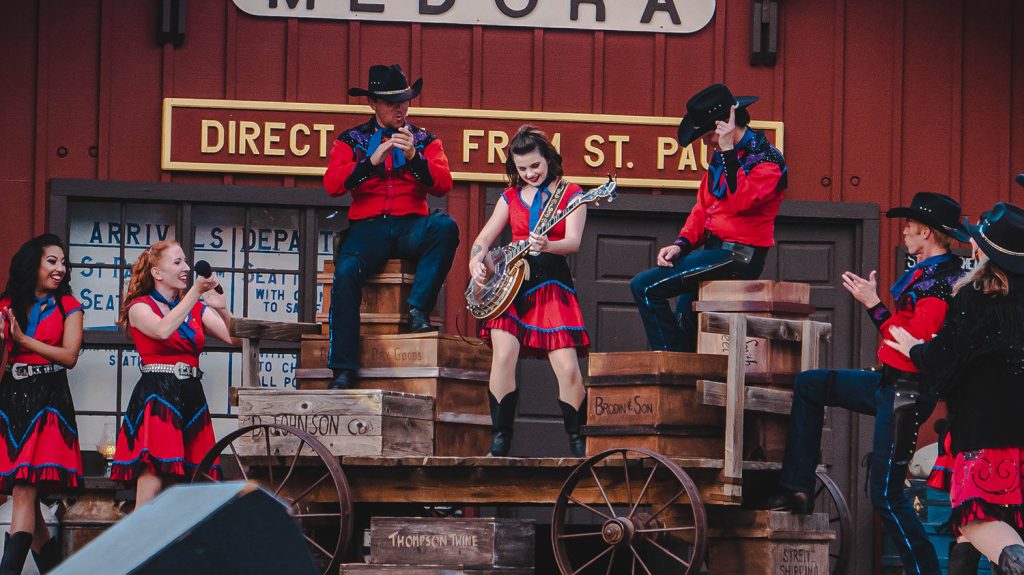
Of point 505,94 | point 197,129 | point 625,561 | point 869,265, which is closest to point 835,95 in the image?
point 869,265

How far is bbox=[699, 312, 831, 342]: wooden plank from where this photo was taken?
7.03 meters

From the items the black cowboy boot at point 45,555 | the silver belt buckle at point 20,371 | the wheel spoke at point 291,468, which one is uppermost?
the silver belt buckle at point 20,371

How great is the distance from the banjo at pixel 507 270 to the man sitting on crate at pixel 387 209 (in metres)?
0.55

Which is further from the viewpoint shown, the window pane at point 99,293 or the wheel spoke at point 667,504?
the window pane at point 99,293

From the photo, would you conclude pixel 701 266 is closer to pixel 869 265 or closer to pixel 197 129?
pixel 869 265

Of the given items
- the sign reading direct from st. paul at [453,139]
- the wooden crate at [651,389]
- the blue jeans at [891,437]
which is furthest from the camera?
the sign reading direct from st. paul at [453,139]

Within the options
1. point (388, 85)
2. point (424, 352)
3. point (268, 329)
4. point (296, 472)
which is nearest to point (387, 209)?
point (388, 85)

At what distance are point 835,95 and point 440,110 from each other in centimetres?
291

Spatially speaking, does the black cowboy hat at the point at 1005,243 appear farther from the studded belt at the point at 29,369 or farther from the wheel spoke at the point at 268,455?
the studded belt at the point at 29,369

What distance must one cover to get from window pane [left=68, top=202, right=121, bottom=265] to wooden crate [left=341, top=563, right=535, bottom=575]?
4.54 m

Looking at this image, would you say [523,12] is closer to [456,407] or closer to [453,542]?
[456,407]

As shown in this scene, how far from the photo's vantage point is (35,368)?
8.00m

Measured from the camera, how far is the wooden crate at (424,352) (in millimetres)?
7730

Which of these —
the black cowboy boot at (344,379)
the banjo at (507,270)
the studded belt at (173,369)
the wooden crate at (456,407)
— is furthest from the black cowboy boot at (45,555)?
the banjo at (507,270)
